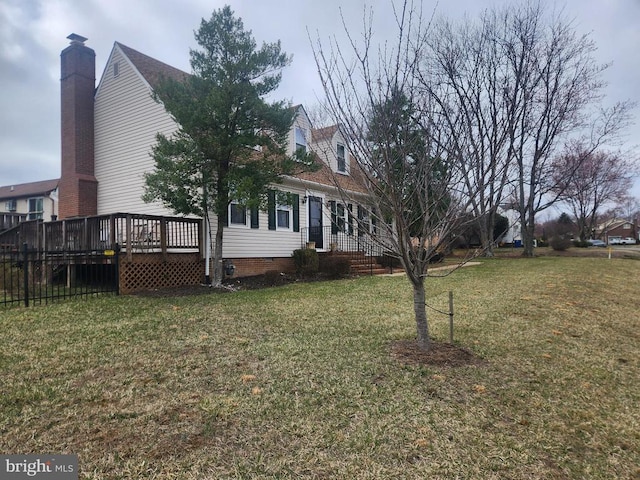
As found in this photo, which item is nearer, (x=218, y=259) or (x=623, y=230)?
(x=218, y=259)

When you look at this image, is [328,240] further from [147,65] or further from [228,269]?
[147,65]

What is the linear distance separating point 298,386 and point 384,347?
151 centimetres

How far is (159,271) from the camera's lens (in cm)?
950

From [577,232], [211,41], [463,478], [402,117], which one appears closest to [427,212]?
[402,117]

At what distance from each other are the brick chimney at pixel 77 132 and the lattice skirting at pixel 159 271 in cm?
466

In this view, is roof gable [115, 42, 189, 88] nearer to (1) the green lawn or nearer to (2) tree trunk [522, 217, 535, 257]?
(1) the green lawn

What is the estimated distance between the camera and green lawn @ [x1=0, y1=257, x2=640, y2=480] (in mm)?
2322

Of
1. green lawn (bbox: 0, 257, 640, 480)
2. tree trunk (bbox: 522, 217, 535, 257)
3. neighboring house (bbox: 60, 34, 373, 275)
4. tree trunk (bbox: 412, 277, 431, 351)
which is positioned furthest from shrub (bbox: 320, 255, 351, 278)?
tree trunk (bbox: 522, 217, 535, 257)

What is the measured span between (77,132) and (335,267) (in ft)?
31.2

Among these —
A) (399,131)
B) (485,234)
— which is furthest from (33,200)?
(399,131)

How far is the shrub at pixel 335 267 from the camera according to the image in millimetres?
12383

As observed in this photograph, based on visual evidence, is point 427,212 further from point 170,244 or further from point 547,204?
point 547,204

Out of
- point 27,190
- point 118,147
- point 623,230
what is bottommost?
point 623,230

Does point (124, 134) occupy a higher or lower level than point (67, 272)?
higher
